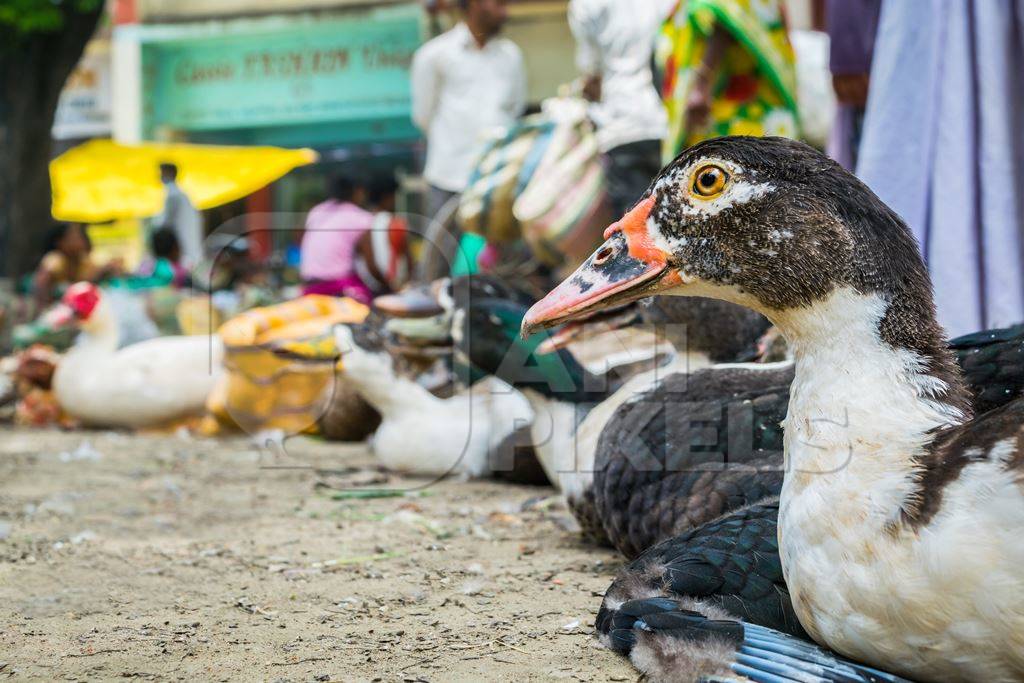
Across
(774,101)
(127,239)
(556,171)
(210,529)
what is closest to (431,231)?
(556,171)

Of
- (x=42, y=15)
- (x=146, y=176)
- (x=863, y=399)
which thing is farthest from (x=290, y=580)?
(x=146, y=176)

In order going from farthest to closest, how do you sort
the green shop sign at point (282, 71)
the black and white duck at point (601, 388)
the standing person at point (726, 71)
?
the green shop sign at point (282, 71), the standing person at point (726, 71), the black and white duck at point (601, 388)

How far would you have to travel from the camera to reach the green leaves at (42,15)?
10.6m

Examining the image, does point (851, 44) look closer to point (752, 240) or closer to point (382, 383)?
point (382, 383)

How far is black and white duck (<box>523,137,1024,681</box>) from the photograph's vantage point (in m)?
1.60

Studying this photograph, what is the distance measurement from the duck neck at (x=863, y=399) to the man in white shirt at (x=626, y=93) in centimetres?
352

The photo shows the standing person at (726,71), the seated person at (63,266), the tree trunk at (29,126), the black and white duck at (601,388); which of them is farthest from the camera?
the tree trunk at (29,126)

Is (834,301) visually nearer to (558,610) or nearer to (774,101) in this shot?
(558,610)

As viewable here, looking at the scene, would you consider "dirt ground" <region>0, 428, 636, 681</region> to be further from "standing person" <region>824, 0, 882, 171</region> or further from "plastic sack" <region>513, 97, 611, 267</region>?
"standing person" <region>824, 0, 882, 171</region>

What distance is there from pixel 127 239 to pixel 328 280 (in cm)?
985

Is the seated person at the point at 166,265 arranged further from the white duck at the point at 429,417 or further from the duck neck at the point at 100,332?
the white duck at the point at 429,417

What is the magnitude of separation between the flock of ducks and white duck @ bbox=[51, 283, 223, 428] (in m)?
4.00


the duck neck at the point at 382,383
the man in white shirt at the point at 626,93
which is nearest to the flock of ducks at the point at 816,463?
the duck neck at the point at 382,383

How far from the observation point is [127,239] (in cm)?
1678
